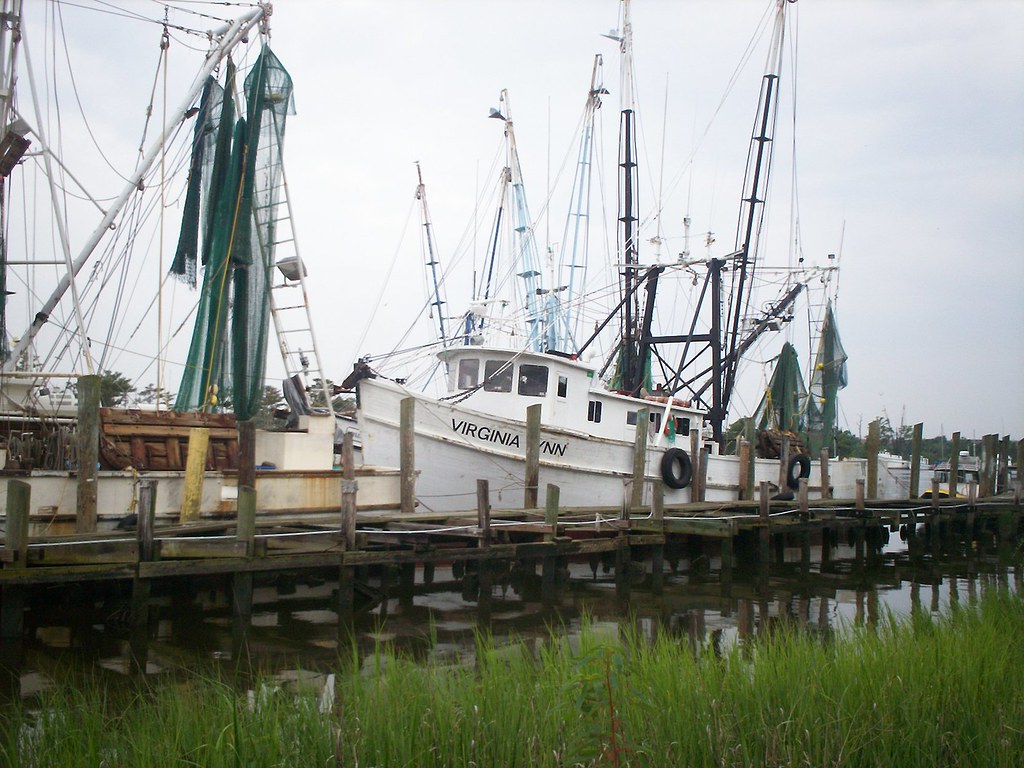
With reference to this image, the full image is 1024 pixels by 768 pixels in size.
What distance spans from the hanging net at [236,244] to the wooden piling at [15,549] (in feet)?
14.3

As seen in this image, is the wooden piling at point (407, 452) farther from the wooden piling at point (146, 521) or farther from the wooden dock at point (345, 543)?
the wooden piling at point (146, 521)

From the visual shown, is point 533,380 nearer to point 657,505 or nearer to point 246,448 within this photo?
point 657,505

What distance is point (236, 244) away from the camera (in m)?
13.3

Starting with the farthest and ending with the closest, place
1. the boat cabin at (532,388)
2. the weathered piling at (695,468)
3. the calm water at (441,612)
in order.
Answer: the weathered piling at (695,468)
the boat cabin at (532,388)
the calm water at (441,612)

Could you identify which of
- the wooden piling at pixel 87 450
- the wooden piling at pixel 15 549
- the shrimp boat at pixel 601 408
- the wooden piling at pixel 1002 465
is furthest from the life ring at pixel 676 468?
the wooden piling at pixel 1002 465

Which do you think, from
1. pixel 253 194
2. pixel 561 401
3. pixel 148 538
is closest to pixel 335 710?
pixel 148 538

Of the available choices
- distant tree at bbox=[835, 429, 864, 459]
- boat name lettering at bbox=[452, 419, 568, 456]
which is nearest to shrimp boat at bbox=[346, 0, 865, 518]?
boat name lettering at bbox=[452, 419, 568, 456]

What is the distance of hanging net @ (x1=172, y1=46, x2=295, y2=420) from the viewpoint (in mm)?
13188

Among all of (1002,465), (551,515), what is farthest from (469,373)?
(1002,465)

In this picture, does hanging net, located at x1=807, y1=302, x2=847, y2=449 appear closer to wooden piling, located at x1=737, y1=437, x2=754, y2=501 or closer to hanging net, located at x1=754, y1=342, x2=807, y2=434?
hanging net, located at x1=754, y1=342, x2=807, y2=434

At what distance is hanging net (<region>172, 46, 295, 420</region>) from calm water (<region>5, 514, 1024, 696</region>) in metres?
3.02

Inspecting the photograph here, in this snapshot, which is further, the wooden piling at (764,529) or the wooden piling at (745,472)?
the wooden piling at (745,472)

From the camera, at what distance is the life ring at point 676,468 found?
20.6m

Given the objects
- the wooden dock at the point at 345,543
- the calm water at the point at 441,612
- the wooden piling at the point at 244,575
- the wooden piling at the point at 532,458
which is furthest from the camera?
the wooden piling at the point at 532,458
